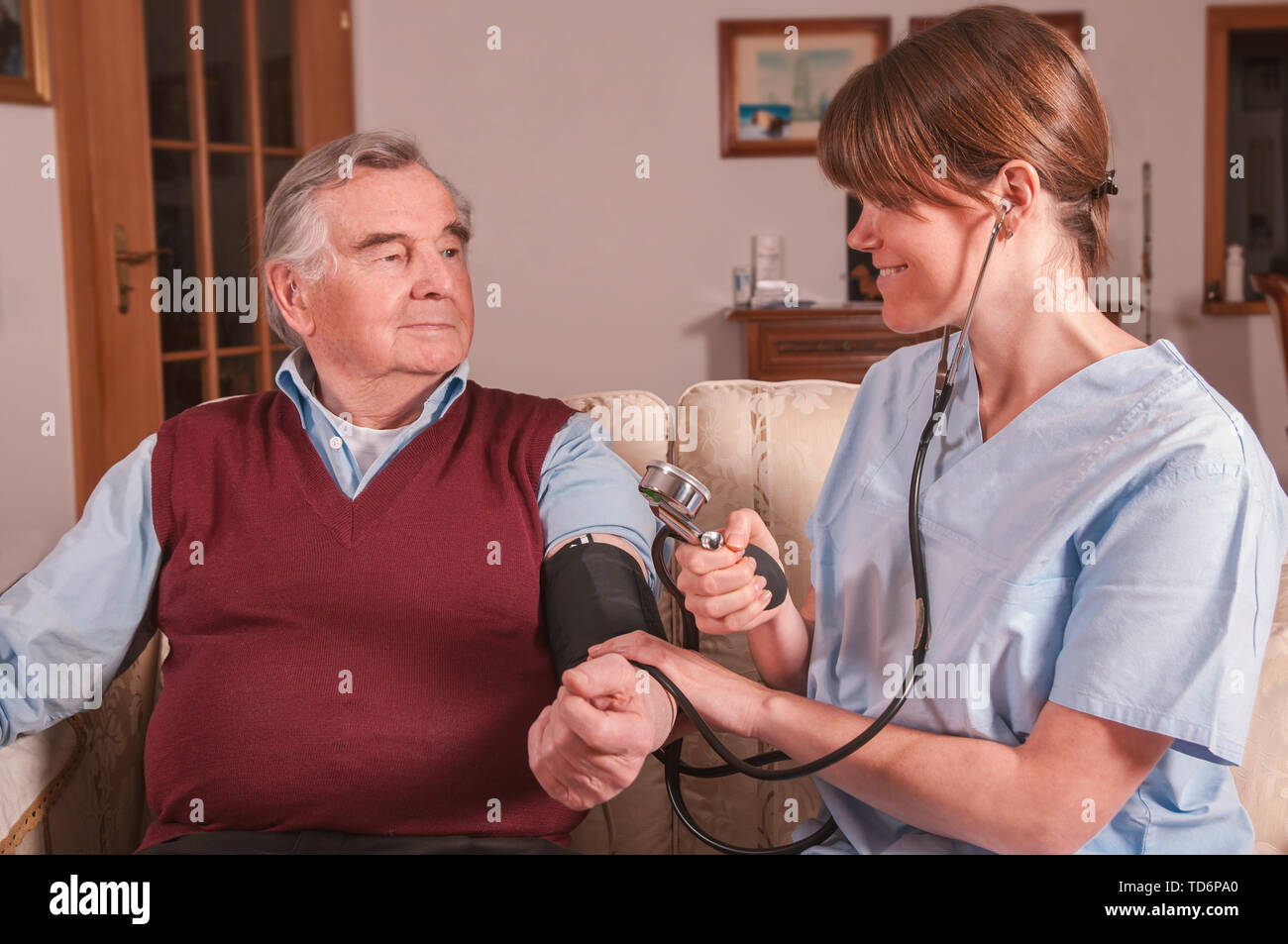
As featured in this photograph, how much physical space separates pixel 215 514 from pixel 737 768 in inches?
26.5

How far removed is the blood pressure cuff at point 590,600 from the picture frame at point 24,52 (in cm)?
225

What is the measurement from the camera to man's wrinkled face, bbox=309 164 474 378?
1326 mm

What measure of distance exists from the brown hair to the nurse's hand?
1.08 feet

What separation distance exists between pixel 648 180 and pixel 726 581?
11.5ft

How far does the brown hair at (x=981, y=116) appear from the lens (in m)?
0.92

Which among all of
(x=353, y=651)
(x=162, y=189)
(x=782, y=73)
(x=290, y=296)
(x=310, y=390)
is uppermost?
(x=782, y=73)

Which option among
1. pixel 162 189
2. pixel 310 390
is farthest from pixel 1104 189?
pixel 162 189

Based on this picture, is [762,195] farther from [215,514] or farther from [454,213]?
[215,514]

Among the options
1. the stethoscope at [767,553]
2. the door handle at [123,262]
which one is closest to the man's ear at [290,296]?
the stethoscope at [767,553]

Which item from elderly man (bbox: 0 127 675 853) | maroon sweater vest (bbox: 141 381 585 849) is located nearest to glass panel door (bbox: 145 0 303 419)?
elderly man (bbox: 0 127 675 853)

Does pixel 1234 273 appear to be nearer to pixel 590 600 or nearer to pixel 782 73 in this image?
pixel 782 73

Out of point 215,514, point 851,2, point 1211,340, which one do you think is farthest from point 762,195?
point 215,514

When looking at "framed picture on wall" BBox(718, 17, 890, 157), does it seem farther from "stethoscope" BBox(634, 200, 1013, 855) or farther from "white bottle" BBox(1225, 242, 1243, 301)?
"stethoscope" BBox(634, 200, 1013, 855)

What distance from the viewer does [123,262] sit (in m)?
3.01
